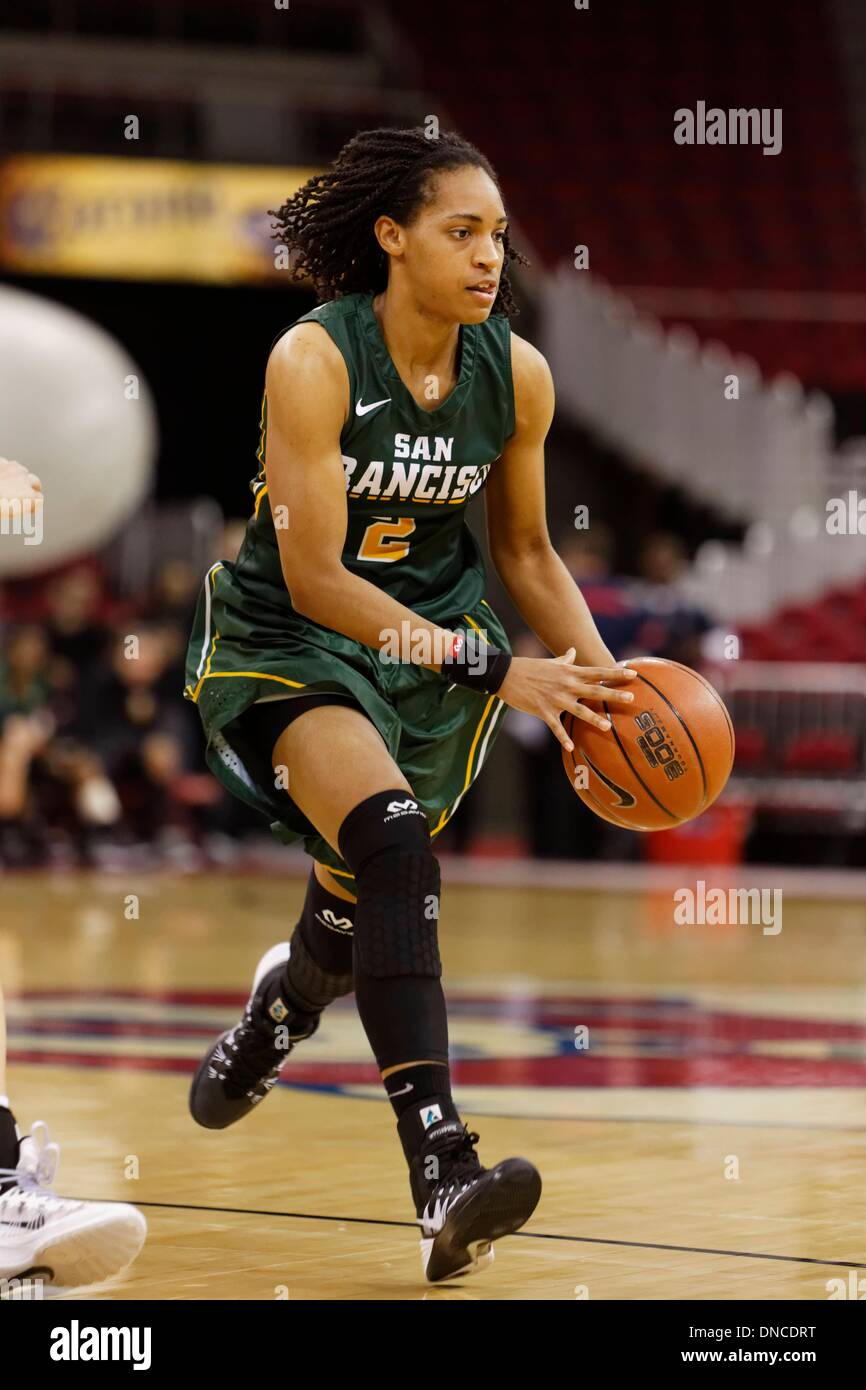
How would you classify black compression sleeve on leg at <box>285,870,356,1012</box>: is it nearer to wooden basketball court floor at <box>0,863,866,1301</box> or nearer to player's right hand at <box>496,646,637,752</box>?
wooden basketball court floor at <box>0,863,866,1301</box>

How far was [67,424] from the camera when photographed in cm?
1328

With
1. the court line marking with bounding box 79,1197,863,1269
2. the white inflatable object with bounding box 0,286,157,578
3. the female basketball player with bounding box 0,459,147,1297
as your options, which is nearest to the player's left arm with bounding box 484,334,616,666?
the court line marking with bounding box 79,1197,863,1269

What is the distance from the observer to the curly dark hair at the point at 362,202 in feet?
12.6

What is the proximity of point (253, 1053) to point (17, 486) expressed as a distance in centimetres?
140

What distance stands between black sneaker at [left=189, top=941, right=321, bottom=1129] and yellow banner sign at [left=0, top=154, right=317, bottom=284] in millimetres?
11947

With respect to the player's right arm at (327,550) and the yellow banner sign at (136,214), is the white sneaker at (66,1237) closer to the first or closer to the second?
the player's right arm at (327,550)

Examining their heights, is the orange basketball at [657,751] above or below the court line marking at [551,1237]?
above

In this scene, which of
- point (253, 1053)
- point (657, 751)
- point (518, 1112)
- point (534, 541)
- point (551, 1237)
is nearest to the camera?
point (551, 1237)

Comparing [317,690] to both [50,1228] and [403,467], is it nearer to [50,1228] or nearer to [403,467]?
[403,467]

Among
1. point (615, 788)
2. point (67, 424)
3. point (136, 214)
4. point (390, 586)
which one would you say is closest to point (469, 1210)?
point (615, 788)

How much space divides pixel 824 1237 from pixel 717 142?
16.0 m

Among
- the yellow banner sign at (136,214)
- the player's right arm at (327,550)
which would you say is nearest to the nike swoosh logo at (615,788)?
the player's right arm at (327,550)

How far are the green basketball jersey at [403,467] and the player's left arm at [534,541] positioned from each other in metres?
0.06
